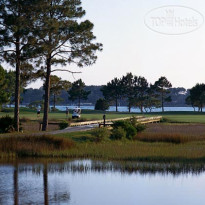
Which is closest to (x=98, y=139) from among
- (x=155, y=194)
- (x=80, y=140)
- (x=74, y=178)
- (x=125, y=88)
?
(x=80, y=140)

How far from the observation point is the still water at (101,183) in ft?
58.7

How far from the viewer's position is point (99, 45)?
48500 millimetres

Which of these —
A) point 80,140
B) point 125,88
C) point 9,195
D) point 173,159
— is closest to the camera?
point 9,195

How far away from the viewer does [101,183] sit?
836 inches

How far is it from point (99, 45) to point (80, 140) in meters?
14.6

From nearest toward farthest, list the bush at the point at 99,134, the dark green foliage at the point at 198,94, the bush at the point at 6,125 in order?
1. the bush at the point at 99,134
2. the bush at the point at 6,125
3. the dark green foliage at the point at 198,94

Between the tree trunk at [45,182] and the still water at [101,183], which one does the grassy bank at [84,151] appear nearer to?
the still water at [101,183]

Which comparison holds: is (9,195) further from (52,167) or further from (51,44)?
(51,44)

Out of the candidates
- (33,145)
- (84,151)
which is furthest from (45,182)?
(33,145)

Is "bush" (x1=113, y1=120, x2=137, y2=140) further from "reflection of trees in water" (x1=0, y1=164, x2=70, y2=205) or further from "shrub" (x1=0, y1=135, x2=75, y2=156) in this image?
"reflection of trees in water" (x1=0, y1=164, x2=70, y2=205)

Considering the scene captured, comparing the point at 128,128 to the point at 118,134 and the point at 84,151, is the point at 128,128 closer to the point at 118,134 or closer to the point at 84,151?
the point at 118,134

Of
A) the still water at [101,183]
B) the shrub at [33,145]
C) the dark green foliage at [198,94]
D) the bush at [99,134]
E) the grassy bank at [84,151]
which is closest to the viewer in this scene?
the still water at [101,183]

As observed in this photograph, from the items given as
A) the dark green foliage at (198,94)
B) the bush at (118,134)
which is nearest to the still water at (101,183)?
the bush at (118,134)

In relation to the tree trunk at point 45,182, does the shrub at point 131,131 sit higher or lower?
higher
